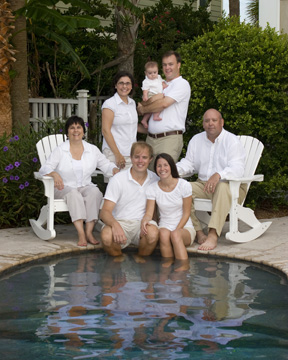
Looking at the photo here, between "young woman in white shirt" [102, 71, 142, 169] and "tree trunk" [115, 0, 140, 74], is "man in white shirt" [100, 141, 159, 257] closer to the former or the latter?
"young woman in white shirt" [102, 71, 142, 169]

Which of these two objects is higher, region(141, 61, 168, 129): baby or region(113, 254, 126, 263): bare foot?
region(141, 61, 168, 129): baby

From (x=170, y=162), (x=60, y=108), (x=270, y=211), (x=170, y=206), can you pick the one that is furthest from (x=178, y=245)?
(x=60, y=108)

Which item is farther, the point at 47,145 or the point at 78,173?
the point at 47,145

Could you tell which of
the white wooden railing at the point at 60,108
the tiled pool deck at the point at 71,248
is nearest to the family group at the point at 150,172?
the tiled pool deck at the point at 71,248

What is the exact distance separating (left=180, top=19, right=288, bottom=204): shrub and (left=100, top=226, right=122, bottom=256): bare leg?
255 centimetres

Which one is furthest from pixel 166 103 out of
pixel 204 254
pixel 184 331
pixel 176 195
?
pixel 184 331

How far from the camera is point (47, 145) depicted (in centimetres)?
785

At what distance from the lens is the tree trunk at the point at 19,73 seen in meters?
8.91

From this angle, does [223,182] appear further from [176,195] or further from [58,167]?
[58,167]

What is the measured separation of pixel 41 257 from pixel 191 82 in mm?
3432

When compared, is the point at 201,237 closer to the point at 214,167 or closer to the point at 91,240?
the point at 214,167

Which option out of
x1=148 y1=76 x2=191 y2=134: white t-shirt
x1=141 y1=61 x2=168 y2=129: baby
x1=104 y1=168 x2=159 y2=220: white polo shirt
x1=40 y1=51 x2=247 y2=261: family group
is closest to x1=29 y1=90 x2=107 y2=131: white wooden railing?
x1=40 y1=51 x2=247 y2=261: family group

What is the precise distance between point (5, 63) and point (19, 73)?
0.36 m

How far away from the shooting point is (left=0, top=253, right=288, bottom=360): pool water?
415 cm
